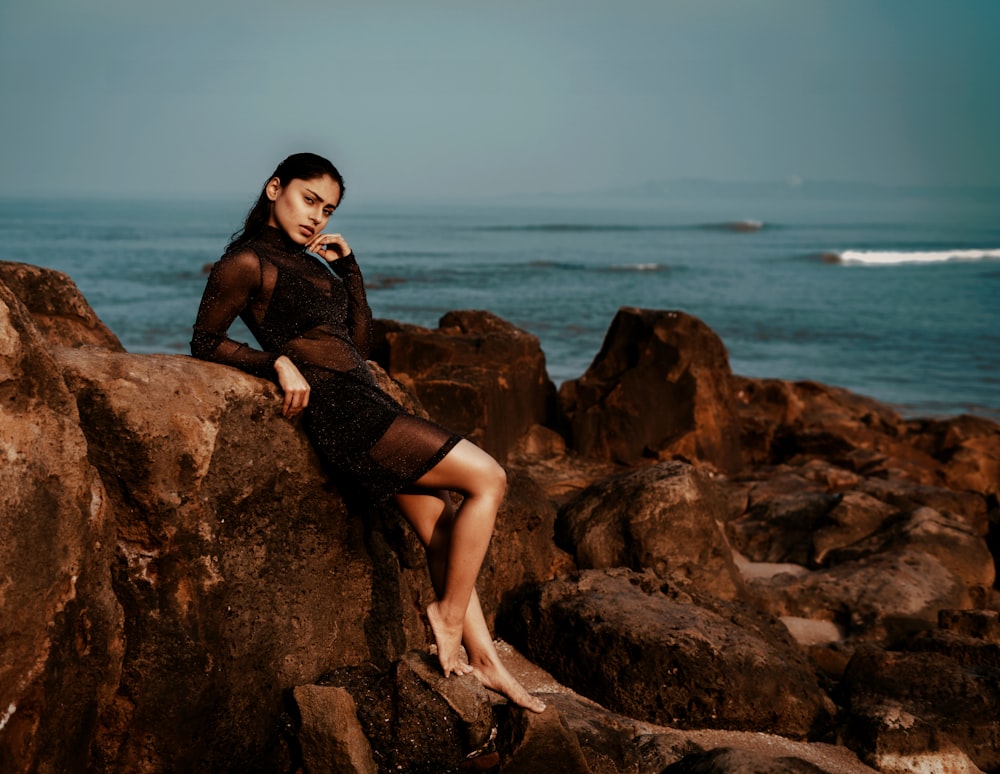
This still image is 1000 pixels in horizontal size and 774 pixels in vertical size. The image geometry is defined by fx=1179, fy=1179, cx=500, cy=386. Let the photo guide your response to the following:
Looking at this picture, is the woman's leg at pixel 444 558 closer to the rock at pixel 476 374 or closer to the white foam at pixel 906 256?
the rock at pixel 476 374

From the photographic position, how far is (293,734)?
13.9ft

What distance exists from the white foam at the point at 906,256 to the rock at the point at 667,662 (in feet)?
166

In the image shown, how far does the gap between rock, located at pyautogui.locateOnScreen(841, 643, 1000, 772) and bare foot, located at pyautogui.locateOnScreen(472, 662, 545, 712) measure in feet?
6.03

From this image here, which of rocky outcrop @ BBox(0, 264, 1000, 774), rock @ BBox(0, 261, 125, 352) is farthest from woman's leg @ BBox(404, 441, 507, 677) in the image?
rock @ BBox(0, 261, 125, 352)

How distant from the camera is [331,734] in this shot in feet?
13.4

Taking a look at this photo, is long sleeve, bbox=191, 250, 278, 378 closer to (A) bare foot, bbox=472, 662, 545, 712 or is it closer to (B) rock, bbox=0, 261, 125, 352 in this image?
(A) bare foot, bbox=472, 662, 545, 712

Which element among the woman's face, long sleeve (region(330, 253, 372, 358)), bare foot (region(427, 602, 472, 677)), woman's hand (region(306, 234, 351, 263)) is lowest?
bare foot (region(427, 602, 472, 677))

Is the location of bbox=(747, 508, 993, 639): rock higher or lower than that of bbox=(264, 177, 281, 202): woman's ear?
lower

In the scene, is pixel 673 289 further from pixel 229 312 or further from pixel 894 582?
pixel 229 312

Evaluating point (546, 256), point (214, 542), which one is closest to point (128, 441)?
point (214, 542)

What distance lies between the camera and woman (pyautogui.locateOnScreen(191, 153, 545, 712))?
424 centimetres

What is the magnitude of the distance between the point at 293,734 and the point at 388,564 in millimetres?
886

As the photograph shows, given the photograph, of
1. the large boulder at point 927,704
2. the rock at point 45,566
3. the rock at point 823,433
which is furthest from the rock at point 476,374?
the rock at point 45,566

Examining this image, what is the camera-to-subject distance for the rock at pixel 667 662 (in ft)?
17.5
